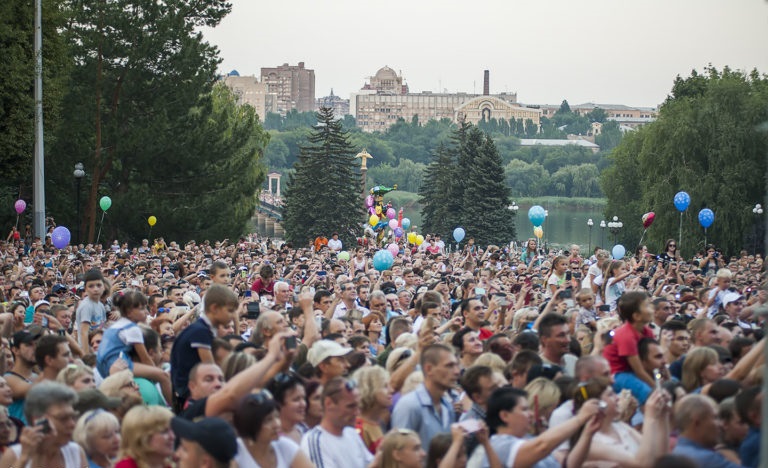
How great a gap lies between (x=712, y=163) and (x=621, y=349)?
42169mm

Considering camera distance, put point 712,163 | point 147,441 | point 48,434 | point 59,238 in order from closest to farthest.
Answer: point 147,441, point 48,434, point 59,238, point 712,163

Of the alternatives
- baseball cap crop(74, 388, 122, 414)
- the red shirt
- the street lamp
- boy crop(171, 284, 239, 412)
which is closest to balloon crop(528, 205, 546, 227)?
the street lamp

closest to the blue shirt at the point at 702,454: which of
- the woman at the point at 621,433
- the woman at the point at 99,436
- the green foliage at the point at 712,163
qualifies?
the woman at the point at 621,433

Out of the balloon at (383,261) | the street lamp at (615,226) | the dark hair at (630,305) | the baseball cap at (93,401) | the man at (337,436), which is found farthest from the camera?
the street lamp at (615,226)

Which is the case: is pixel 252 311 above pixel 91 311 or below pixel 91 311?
above

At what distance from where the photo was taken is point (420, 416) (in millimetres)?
6941

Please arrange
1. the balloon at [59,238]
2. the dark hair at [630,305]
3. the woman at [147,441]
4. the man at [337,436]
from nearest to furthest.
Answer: the woman at [147,441] < the man at [337,436] < the dark hair at [630,305] < the balloon at [59,238]

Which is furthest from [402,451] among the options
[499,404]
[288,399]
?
[288,399]

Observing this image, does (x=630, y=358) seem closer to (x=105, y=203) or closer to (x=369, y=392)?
(x=369, y=392)

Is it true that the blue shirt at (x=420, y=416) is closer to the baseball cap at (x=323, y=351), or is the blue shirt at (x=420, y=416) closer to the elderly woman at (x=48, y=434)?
the baseball cap at (x=323, y=351)

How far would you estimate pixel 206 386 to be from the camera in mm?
6652

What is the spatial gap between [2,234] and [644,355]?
3615cm

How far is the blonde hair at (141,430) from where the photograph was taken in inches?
231

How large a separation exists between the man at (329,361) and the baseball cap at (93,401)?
127 centimetres
